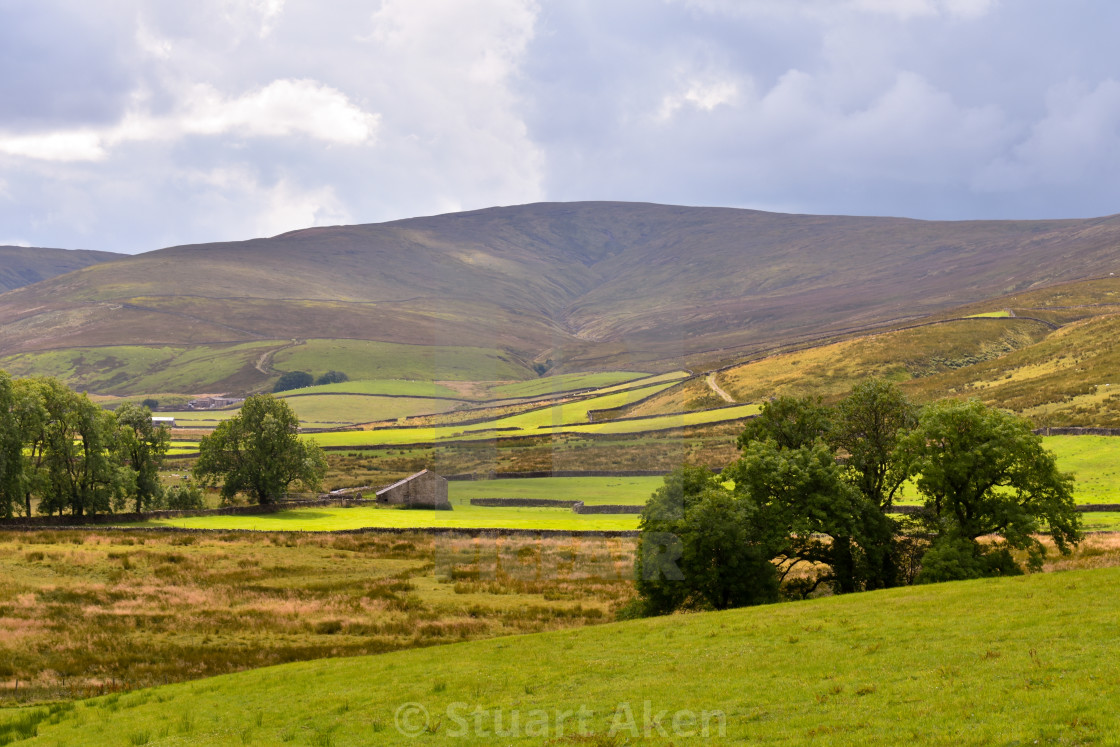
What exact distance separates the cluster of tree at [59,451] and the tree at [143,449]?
325 mm

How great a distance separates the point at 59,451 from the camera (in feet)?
209

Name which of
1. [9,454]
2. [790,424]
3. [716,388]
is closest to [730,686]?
[790,424]

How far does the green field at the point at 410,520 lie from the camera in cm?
5909

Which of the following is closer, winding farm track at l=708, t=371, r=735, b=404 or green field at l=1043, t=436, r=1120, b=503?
green field at l=1043, t=436, r=1120, b=503

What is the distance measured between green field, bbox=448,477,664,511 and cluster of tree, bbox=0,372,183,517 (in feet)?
99.1

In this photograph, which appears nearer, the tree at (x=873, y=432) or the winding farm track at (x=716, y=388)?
the tree at (x=873, y=432)

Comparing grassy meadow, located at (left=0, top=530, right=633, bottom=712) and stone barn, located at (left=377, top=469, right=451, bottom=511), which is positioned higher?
stone barn, located at (left=377, top=469, right=451, bottom=511)

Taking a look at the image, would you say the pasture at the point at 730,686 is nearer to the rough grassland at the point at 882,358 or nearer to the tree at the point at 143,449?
the tree at the point at 143,449

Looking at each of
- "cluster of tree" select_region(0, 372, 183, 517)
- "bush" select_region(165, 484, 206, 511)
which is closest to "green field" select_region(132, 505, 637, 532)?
"cluster of tree" select_region(0, 372, 183, 517)

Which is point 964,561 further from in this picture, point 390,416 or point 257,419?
point 390,416

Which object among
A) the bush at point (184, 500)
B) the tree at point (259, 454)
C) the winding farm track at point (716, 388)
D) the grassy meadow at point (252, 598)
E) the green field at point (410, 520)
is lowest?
the grassy meadow at point (252, 598)

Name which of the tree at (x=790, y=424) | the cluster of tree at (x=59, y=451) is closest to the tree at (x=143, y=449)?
the cluster of tree at (x=59, y=451)

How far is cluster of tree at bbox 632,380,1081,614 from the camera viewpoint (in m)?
31.6

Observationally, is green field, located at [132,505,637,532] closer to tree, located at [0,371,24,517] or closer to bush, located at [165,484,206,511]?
tree, located at [0,371,24,517]
